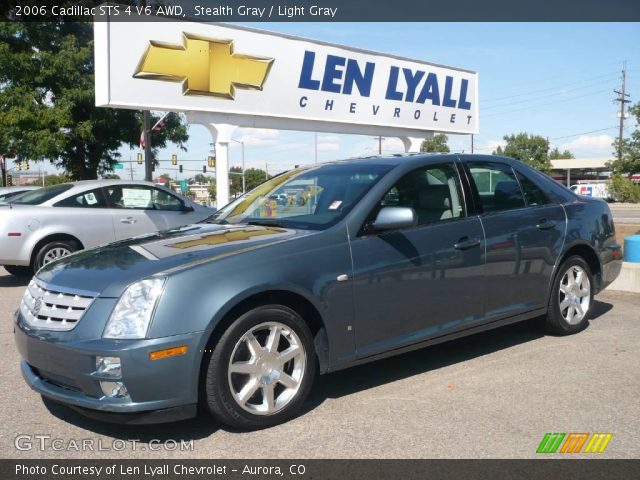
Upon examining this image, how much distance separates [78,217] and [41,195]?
0.69 m

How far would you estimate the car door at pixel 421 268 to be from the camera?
424cm

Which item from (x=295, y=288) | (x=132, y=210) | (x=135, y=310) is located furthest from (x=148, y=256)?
(x=132, y=210)

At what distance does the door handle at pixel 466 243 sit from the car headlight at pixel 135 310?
2296 millimetres

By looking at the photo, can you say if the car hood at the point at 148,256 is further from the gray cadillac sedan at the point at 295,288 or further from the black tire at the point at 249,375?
the black tire at the point at 249,375

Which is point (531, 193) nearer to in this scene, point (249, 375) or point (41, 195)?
point (249, 375)

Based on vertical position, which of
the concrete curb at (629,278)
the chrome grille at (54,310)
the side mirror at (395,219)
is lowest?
the concrete curb at (629,278)

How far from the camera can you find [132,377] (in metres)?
3.34

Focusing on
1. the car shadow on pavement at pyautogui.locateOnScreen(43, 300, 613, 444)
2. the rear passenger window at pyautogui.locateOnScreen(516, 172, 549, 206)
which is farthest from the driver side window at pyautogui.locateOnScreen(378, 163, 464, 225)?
the car shadow on pavement at pyautogui.locateOnScreen(43, 300, 613, 444)

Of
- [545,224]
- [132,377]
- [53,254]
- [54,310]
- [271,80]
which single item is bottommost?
[132,377]

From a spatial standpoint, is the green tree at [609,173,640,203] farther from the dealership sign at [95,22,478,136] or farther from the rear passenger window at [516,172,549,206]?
the rear passenger window at [516,172,549,206]

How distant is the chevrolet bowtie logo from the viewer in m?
10.9

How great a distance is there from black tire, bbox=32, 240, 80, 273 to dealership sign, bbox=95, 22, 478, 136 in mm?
2606

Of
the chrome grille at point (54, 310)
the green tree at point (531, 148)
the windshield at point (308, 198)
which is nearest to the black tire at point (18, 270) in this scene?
the windshield at point (308, 198)
